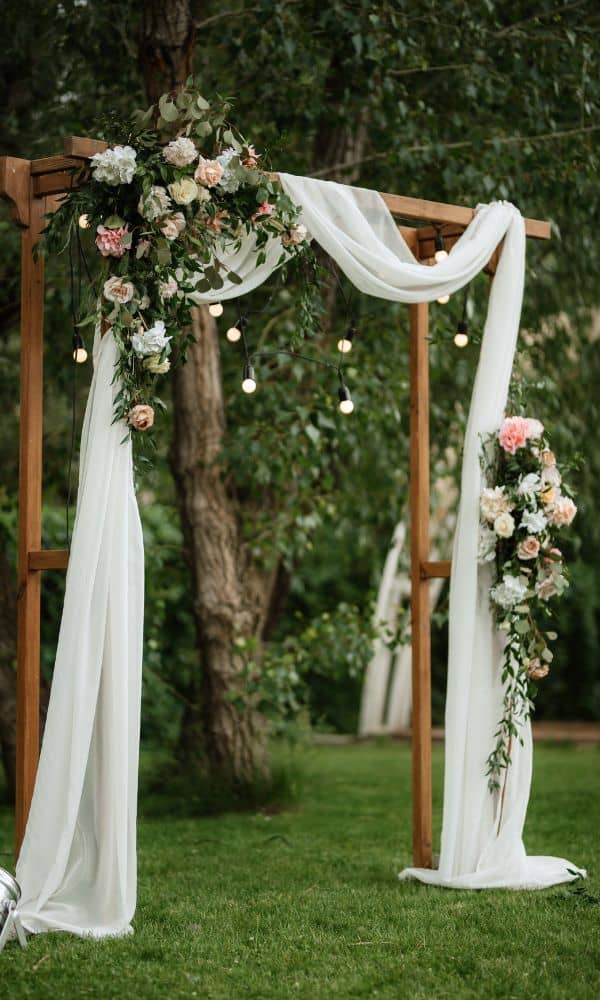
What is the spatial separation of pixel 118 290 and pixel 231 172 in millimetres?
594

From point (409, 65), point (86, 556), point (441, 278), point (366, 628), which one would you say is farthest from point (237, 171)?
point (366, 628)

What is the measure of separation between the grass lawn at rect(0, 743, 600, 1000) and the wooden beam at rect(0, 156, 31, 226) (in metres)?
2.36

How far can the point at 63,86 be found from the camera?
6387 millimetres

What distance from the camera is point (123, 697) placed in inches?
152

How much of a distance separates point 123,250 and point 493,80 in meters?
2.80

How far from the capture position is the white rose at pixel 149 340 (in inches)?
156

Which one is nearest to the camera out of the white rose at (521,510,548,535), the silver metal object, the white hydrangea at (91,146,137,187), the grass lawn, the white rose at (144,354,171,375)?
the grass lawn

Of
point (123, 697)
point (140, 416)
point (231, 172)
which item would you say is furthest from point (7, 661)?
point (231, 172)

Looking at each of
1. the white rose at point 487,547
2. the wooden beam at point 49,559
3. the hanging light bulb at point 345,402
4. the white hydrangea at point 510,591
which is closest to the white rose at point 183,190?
the hanging light bulb at point 345,402

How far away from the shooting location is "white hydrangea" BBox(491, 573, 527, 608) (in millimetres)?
4484

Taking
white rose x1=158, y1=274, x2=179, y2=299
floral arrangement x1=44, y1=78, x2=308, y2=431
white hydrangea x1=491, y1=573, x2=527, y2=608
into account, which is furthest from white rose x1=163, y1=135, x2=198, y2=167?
white hydrangea x1=491, y1=573, x2=527, y2=608

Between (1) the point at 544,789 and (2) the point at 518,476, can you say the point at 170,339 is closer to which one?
(2) the point at 518,476

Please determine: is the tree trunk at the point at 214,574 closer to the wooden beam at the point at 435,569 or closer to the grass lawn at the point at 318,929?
the grass lawn at the point at 318,929

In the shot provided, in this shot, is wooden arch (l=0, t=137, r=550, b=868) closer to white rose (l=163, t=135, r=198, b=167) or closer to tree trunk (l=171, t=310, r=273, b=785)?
white rose (l=163, t=135, r=198, b=167)
